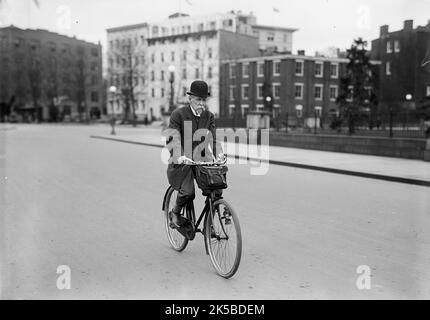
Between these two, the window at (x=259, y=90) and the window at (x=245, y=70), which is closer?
the window at (x=259, y=90)

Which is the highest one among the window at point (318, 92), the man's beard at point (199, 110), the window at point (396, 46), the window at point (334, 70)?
the window at point (396, 46)

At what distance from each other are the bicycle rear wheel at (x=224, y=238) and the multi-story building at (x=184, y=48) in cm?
6666

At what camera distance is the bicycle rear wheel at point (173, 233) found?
6.04 m

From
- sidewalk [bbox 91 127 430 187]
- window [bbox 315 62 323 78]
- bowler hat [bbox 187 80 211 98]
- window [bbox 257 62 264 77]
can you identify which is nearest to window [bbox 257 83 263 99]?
window [bbox 257 62 264 77]

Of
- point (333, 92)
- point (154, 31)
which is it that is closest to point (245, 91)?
point (333, 92)

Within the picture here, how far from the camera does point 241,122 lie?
31812 mm

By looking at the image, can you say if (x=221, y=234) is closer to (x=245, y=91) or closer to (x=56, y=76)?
(x=245, y=91)

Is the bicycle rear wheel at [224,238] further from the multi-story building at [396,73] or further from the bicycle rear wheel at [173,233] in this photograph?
the multi-story building at [396,73]

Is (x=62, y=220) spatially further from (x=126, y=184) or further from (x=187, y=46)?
(x=187, y=46)

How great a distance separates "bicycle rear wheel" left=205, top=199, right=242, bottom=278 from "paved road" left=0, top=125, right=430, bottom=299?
0.15 meters

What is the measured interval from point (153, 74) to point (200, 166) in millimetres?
87233

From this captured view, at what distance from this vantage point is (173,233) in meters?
6.27

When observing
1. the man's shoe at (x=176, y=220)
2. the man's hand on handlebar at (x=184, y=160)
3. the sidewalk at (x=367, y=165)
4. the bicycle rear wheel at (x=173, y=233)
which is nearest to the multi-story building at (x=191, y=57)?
the sidewalk at (x=367, y=165)
